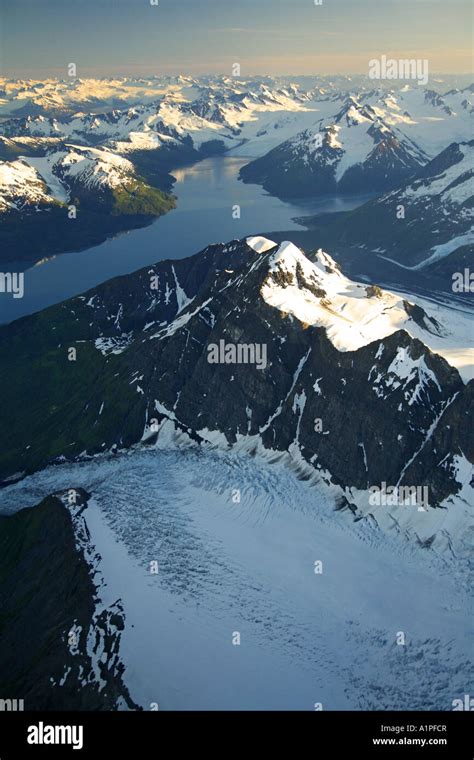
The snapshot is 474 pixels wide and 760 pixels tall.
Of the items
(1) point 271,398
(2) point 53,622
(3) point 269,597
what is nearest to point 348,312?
(1) point 271,398

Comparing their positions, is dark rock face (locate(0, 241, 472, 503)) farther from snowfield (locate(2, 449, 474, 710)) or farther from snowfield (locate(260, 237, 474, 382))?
snowfield (locate(2, 449, 474, 710))

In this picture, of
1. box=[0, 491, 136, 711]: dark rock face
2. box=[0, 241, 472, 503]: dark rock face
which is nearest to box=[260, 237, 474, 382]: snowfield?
box=[0, 241, 472, 503]: dark rock face

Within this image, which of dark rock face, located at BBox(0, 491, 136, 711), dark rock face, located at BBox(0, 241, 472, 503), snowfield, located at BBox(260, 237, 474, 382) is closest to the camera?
dark rock face, located at BBox(0, 491, 136, 711)

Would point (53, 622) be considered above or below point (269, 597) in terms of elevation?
below

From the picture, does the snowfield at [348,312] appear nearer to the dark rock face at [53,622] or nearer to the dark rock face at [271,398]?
the dark rock face at [271,398]

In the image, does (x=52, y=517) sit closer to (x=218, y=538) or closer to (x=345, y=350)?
(x=218, y=538)

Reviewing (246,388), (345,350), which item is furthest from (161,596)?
(345,350)

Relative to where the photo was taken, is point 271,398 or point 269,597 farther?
point 271,398

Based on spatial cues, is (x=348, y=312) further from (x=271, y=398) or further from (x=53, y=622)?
(x=53, y=622)
